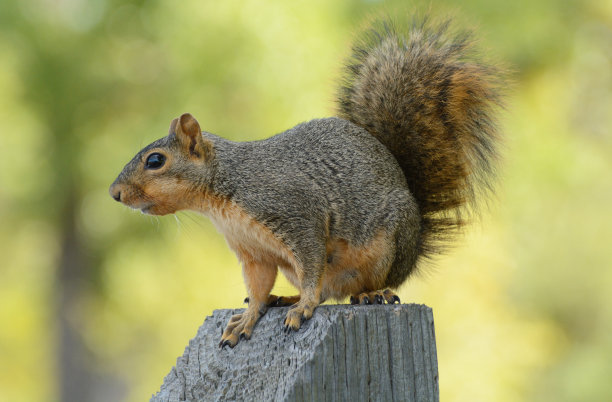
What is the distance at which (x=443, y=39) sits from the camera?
2.09 m

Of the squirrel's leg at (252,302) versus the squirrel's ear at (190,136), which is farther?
the squirrel's ear at (190,136)

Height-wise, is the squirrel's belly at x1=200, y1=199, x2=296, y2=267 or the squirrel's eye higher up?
the squirrel's eye


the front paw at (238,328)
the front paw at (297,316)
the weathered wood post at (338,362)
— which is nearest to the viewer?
the weathered wood post at (338,362)

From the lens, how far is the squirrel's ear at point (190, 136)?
1.79 meters

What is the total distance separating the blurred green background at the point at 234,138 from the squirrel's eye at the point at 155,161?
12.5 ft

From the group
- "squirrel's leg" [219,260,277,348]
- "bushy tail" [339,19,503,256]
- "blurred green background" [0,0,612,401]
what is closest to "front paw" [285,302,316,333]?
"squirrel's leg" [219,260,277,348]

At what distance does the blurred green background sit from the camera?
234 inches

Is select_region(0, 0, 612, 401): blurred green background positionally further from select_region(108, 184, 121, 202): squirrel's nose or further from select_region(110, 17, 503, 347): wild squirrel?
select_region(108, 184, 121, 202): squirrel's nose

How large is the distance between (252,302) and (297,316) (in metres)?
0.29

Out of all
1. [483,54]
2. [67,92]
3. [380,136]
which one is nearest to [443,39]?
[483,54]

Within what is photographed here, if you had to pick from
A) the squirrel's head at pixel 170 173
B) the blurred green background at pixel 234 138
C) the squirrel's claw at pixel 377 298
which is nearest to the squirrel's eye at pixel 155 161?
the squirrel's head at pixel 170 173

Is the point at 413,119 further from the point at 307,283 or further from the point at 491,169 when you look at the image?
the point at 307,283

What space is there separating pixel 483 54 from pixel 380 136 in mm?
372

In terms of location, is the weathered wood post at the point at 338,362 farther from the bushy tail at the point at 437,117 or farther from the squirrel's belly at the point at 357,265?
the bushy tail at the point at 437,117
